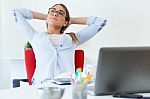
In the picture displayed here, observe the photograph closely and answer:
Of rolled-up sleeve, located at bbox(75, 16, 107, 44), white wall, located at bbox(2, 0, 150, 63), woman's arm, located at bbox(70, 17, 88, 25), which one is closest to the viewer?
rolled-up sleeve, located at bbox(75, 16, 107, 44)

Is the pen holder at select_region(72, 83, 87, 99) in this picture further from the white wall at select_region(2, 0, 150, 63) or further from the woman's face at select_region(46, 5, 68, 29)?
the white wall at select_region(2, 0, 150, 63)

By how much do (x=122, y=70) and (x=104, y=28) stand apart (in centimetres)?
170

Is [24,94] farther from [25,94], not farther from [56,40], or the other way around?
[56,40]

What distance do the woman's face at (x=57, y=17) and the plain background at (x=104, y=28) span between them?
0.56 metres

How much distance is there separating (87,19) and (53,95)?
1.70m

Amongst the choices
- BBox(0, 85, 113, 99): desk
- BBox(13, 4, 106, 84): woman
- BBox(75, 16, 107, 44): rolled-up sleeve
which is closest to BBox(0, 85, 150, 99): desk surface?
BBox(0, 85, 113, 99): desk

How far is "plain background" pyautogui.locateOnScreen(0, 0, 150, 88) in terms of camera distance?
2924 mm

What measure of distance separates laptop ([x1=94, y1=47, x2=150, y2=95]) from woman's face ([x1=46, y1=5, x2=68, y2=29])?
3.98 feet

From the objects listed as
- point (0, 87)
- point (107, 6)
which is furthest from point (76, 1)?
point (0, 87)

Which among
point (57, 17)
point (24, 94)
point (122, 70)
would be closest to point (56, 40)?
point (57, 17)

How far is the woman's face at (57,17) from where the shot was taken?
8.10 ft

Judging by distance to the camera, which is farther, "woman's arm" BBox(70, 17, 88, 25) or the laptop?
"woman's arm" BBox(70, 17, 88, 25)

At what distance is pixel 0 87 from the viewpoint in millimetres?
3400

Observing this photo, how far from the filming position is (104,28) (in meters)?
3.01
